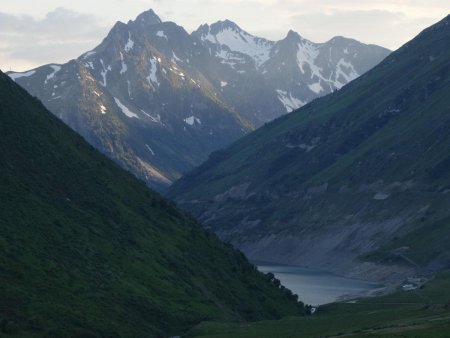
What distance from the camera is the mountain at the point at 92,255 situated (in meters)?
125

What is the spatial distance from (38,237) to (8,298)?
24976 mm

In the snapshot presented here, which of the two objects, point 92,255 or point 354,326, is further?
point 92,255

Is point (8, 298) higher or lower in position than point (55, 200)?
lower

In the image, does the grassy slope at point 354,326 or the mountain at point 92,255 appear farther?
the mountain at point 92,255

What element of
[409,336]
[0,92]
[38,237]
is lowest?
[409,336]

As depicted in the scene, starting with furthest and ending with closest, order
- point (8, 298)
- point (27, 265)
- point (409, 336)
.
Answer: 1. point (27, 265)
2. point (8, 298)
3. point (409, 336)

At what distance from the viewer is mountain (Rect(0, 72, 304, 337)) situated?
410 feet

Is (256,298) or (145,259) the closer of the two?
(145,259)

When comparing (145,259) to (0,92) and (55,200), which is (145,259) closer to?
(55,200)

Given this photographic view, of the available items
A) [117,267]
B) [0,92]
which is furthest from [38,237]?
[0,92]

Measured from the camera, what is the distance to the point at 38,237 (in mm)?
142250

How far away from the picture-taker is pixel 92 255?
493 ft

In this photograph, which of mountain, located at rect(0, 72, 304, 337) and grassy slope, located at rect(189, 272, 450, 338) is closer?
grassy slope, located at rect(189, 272, 450, 338)

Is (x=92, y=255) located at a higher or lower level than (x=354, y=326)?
higher
